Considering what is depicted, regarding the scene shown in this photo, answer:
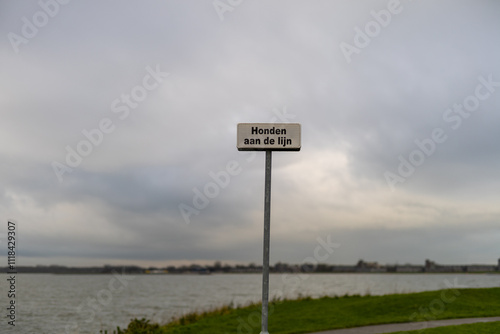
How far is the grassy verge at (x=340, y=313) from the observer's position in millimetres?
17047

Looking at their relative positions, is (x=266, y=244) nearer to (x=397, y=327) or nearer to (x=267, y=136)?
(x=267, y=136)

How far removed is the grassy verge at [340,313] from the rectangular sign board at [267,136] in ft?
31.2

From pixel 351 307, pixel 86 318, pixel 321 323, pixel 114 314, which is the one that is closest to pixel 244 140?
pixel 321 323

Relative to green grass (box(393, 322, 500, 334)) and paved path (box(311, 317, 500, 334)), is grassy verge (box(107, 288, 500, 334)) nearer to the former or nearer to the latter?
paved path (box(311, 317, 500, 334))

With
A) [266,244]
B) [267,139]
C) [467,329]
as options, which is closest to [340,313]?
[467,329]

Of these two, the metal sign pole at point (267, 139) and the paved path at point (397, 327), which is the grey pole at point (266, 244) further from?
the paved path at point (397, 327)

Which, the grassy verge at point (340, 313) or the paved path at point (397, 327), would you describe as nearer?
the paved path at point (397, 327)

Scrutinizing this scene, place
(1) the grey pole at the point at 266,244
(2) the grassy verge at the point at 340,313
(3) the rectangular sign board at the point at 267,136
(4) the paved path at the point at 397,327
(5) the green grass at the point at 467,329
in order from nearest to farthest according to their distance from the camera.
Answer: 1. (1) the grey pole at the point at 266,244
2. (3) the rectangular sign board at the point at 267,136
3. (5) the green grass at the point at 467,329
4. (4) the paved path at the point at 397,327
5. (2) the grassy verge at the point at 340,313

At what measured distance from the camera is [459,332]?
524 inches

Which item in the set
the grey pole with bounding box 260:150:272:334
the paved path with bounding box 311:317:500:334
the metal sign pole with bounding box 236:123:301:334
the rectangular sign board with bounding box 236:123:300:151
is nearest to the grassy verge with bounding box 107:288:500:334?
the paved path with bounding box 311:317:500:334

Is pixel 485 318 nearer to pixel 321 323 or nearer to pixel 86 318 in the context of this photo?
pixel 321 323

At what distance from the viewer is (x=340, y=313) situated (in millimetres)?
19547

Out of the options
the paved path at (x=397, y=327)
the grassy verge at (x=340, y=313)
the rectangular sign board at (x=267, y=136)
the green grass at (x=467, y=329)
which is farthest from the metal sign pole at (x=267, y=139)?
the paved path at (x=397, y=327)

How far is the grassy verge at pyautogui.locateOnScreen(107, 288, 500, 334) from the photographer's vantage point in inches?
671
